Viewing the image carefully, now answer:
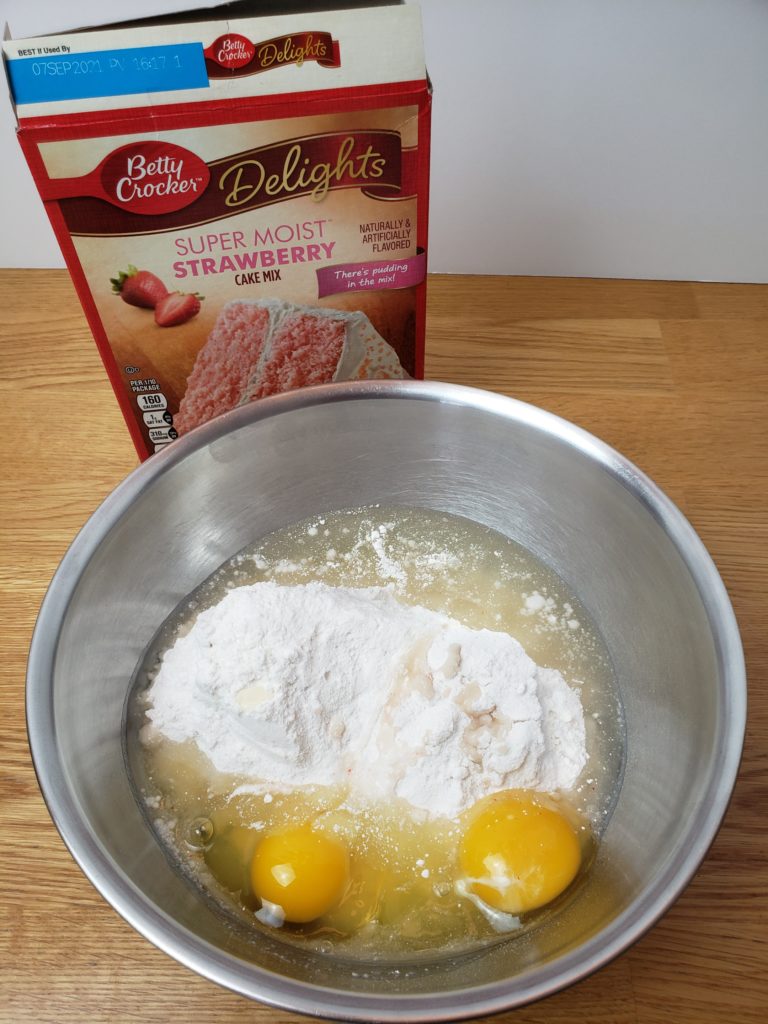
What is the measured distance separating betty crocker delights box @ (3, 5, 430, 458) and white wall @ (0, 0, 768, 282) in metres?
0.46

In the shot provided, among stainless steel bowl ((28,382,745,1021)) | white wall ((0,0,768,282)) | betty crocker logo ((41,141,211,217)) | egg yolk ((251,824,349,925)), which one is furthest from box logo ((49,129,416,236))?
egg yolk ((251,824,349,925))

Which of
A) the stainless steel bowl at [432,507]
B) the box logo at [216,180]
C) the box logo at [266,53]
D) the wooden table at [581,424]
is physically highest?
the box logo at [266,53]

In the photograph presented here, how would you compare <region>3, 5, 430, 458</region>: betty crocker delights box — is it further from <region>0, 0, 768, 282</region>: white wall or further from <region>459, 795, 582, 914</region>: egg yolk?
<region>459, 795, 582, 914</region>: egg yolk

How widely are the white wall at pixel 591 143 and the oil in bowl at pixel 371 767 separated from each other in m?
0.81

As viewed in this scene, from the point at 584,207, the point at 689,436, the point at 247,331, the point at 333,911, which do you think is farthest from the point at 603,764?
the point at 584,207

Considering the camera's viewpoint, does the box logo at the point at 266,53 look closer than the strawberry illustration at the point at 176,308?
Yes

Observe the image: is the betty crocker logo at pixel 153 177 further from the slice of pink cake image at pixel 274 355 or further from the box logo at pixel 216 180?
the slice of pink cake image at pixel 274 355

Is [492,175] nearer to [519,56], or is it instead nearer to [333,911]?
[519,56]

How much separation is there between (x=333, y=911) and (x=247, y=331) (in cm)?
72

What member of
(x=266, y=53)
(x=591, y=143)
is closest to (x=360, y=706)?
(x=266, y=53)

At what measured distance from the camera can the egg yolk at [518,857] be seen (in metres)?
0.93

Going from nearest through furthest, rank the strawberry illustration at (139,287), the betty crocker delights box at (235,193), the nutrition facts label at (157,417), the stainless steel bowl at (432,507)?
the stainless steel bowl at (432,507), the betty crocker delights box at (235,193), the strawberry illustration at (139,287), the nutrition facts label at (157,417)

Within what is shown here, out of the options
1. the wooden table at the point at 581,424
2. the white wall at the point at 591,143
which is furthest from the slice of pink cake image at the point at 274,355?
the white wall at the point at 591,143

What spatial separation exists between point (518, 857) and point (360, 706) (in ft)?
0.82
